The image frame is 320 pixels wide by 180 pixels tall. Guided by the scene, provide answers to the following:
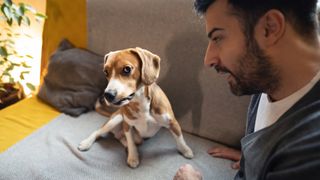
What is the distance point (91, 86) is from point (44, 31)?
518mm

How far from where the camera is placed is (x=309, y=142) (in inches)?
23.0

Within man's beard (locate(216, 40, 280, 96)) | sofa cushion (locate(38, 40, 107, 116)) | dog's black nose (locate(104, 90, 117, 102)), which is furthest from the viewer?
sofa cushion (locate(38, 40, 107, 116))

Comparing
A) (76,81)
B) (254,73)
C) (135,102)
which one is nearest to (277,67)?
(254,73)

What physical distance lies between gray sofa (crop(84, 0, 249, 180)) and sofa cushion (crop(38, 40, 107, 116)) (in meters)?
0.19

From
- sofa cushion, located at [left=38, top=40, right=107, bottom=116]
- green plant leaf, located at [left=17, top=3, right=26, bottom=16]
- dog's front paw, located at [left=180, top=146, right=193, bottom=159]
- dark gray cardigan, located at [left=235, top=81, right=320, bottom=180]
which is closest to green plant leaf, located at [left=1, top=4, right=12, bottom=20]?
green plant leaf, located at [left=17, top=3, right=26, bottom=16]

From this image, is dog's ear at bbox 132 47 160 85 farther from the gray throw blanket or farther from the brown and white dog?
the gray throw blanket

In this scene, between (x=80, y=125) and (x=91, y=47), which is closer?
(x=80, y=125)

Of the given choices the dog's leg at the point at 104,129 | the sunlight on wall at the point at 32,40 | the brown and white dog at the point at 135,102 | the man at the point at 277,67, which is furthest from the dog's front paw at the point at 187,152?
the sunlight on wall at the point at 32,40

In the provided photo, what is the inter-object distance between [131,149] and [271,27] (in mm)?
875

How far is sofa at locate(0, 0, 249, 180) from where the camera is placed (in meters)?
1.27

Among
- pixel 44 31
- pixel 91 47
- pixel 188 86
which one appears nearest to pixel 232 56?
pixel 188 86

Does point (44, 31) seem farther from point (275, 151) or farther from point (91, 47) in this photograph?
point (275, 151)

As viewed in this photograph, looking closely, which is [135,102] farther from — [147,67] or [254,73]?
[254,73]

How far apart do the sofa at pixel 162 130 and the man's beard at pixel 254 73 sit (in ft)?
1.95
